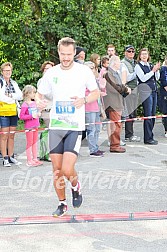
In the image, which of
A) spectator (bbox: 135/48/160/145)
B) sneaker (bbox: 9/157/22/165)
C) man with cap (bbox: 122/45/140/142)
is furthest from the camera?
man with cap (bbox: 122/45/140/142)

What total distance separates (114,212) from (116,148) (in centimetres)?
382

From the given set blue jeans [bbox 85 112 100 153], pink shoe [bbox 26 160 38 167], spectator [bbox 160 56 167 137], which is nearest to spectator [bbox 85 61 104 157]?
blue jeans [bbox 85 112 100 153]

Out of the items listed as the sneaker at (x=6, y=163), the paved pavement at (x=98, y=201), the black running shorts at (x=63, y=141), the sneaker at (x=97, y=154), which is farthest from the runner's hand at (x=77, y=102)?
the sneaker at (x=97, y=154)

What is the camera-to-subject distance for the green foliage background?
1450 cm

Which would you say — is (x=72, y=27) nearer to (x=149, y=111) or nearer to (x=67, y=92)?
(x=149, y=111)

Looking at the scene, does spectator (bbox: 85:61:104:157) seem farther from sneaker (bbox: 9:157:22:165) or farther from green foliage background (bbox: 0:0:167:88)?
green foliage background (bbox: 0:0:167:88)

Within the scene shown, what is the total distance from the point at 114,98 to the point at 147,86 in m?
1.07

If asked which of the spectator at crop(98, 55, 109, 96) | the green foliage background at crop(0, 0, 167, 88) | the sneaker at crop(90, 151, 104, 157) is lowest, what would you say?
the sneaker at crop(90, 151, 104, 157)

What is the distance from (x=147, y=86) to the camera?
10.7m

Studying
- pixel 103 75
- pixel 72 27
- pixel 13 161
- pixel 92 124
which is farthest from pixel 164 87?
pixel 72 27

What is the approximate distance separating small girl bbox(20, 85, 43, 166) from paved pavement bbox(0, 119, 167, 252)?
0.29 m

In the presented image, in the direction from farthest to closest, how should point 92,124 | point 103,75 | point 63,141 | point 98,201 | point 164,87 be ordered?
point 164,87
point 103,75
point 92,124
point 98,201
point 63,141

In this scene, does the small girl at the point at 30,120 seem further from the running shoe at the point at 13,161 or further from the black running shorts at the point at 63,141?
the black running shorts at the point at 63,141

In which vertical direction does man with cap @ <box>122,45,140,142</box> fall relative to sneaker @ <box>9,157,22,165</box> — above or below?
above
